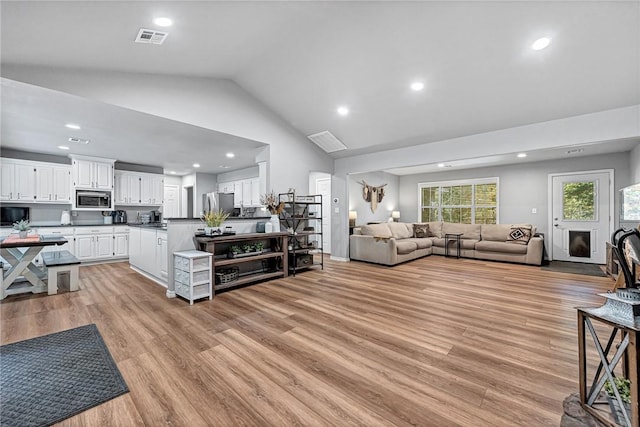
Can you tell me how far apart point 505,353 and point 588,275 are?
4.31 metres

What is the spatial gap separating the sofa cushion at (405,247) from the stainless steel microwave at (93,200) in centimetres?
675

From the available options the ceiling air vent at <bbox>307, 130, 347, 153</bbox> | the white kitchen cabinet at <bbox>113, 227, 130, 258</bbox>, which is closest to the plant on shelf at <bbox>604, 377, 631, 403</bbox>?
the ceiling air vent at <bbox>307, 130, 347, 153</bbox>

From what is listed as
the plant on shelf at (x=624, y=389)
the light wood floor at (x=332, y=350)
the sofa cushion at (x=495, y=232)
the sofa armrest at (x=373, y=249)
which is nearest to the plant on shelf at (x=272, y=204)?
the light wood floor at (x=332, y=350)

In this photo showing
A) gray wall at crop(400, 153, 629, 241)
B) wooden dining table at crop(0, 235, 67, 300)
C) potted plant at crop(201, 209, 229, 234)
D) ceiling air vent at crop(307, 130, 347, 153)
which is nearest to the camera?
wooden dining table at crop(0, 235, 67, 300)

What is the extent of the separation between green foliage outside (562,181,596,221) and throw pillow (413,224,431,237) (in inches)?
122

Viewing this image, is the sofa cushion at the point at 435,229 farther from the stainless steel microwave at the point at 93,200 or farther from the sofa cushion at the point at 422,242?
the stainless steel microwave at the point at 93,200

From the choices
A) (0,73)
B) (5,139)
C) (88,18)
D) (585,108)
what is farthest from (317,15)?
(5,139)

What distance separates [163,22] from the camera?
2.54 m

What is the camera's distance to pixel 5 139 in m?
4.71

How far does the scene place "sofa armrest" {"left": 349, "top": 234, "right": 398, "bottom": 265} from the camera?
5.91m

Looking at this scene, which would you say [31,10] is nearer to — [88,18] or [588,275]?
[88,18]

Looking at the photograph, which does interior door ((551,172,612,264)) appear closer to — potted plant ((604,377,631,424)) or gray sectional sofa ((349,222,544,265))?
gray sectional sofa ((349,222,544,265))

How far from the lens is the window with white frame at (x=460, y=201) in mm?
7691

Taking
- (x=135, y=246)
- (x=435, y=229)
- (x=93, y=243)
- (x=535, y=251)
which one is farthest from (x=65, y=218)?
(x=535, y=251)
